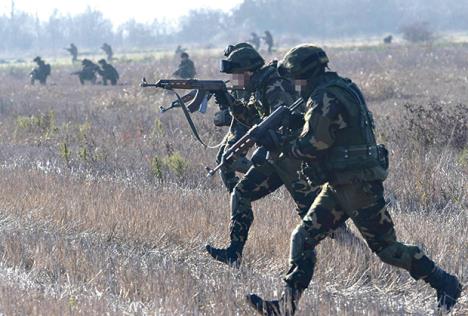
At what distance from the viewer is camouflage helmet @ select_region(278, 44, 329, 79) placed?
206 inches

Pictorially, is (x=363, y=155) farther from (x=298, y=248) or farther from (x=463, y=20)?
(x=463, y=20)

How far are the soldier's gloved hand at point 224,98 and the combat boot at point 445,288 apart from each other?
2359mm

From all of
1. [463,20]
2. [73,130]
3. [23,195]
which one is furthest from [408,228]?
[463,20]

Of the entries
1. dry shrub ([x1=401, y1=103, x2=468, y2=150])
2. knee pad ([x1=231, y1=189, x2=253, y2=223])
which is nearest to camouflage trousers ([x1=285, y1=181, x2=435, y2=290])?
knee pad ([x1=231, y1=189, x2=253, y2=223])

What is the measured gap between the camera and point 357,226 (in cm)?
526

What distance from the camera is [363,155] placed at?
200 inches

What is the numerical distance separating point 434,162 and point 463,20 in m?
114

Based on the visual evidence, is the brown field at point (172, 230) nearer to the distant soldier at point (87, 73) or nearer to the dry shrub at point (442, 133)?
the dry shrub at point (442, 133)

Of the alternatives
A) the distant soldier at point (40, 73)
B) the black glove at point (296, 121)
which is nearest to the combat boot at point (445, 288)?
the black glove at point (296, 121)

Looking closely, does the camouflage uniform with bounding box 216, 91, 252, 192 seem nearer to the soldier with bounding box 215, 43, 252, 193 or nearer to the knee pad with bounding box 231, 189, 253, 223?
the soldier with bounding box 215, 43, 252, 193

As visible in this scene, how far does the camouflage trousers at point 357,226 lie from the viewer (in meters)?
5.16

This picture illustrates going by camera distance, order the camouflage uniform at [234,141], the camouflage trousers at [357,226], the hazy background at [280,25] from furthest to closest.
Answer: the hazy background at [280,25], the camouflage uniform at [234,141], the camouflage trousers at [357,226]

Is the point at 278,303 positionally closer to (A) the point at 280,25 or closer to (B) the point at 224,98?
(B) the point at 224,98

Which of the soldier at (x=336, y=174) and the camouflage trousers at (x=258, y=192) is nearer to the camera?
the soldier at (x=336, y=174)
